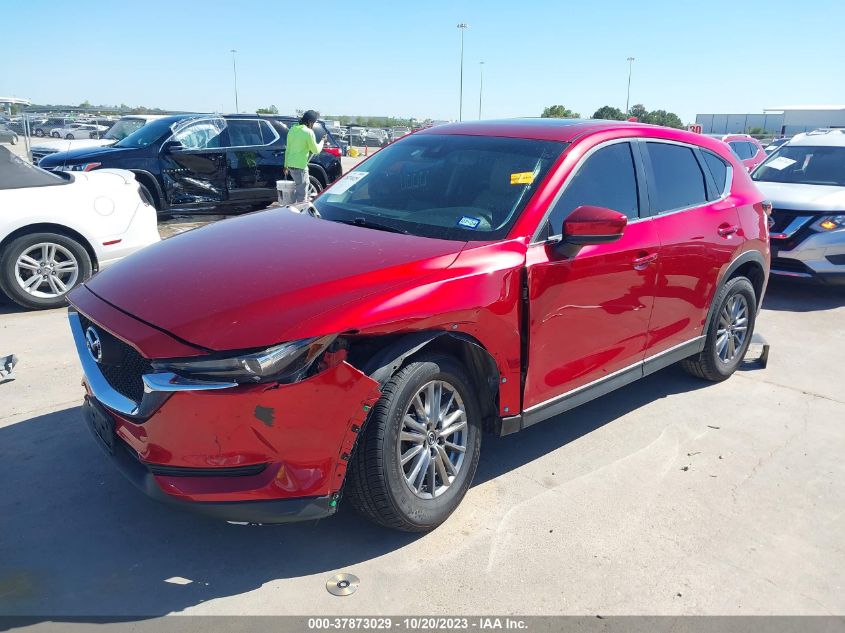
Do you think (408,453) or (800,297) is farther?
(800,297)

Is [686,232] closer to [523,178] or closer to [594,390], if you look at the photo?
[594,390]

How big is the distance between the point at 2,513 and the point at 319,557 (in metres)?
1.54

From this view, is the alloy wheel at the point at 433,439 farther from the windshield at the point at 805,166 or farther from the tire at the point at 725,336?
the windshield at the point at 805,166

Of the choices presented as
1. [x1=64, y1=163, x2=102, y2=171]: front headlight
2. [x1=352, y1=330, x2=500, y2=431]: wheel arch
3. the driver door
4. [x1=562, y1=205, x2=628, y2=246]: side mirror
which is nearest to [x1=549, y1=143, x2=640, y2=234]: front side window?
[x1=562, y1=205, x2=628, y2=246]: side mirror

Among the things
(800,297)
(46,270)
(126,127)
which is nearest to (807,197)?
(800,297)

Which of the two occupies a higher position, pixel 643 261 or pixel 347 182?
pixel 347 182

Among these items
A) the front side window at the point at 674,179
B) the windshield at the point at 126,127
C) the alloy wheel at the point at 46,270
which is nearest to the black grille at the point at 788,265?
the front side window at the point at 674,179

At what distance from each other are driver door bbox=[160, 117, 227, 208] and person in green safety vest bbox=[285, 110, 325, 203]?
3.62ft

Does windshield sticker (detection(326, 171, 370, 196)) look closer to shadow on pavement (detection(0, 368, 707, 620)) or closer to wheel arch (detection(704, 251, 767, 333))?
shadow on pavement (detection(0, 368, 707, 620))

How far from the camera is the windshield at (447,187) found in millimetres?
3480

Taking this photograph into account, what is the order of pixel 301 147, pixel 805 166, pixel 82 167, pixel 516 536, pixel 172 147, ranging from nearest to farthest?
pixel 516 536 < pixel 805 166 < pixel 82 167 < pixel 172 147 < pixel 301 147

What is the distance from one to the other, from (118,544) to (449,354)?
1.68 meters

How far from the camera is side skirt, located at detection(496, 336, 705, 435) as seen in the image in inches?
136

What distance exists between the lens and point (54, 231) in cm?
641
